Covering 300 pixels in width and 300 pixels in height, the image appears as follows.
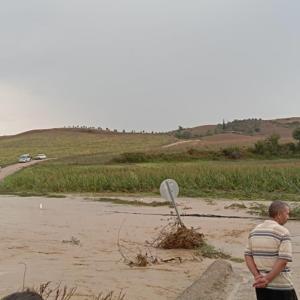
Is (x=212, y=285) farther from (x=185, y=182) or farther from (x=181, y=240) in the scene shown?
(x=185, y=182)

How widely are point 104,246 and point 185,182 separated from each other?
23980 mm

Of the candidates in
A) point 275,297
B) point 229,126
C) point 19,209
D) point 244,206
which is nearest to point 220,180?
point 244,206

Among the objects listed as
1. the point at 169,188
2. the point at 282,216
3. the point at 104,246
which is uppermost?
the point at 169,188

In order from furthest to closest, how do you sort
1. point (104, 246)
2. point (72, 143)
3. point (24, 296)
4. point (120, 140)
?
point (120, 140) → point (72, 143) → point (104, 246) → point (24, 296)

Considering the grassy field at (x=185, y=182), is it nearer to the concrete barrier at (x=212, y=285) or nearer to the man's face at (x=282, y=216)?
the concrete barrier at (x=212, y=285)

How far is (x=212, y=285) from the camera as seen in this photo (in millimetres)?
10508

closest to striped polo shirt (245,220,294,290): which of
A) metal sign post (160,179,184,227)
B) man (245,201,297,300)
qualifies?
man (245,201,297,300)

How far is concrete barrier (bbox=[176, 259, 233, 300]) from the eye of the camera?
953cm

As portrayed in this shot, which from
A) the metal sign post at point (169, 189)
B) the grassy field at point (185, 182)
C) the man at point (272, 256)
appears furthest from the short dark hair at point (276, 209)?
the grassy field at point (185, 182)

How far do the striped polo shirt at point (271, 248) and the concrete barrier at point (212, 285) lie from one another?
134 inches

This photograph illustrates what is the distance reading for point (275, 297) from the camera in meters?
5.96

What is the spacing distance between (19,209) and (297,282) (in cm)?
2115

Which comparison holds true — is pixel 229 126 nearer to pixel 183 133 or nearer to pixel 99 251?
pixel 183 133

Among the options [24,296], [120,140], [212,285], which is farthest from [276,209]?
[120,140]
